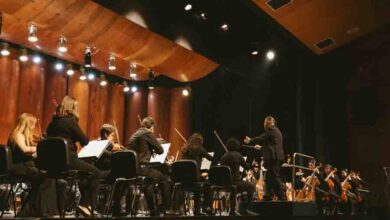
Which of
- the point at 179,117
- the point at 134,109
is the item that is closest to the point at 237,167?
the point at 179,117

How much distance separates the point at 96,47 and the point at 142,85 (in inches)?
132

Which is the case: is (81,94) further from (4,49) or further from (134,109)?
(4,49)

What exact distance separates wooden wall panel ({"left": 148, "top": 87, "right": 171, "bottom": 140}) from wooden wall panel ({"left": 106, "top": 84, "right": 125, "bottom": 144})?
2.31ft

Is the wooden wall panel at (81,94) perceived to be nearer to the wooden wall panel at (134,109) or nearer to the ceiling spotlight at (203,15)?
the wooden wall panel at (134,109)

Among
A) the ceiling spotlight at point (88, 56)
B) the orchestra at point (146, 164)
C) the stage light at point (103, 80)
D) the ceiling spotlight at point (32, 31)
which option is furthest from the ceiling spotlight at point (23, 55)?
the orchestra at point (146, 164)

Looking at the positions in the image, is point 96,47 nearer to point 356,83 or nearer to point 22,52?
point 22,52

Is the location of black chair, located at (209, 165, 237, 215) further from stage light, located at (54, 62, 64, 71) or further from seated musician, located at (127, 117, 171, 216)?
stage light, located at (54, 62, 64, 71)

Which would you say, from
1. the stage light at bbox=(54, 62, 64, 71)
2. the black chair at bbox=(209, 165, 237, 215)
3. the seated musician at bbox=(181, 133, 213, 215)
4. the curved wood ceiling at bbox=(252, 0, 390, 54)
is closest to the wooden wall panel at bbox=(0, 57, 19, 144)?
the stage light at bbox=(54, 62, 64, 71)

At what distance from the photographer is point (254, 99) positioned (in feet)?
47.4

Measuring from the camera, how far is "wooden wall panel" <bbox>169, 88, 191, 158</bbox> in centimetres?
1286

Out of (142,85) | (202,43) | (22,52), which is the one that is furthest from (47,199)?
(142,85)

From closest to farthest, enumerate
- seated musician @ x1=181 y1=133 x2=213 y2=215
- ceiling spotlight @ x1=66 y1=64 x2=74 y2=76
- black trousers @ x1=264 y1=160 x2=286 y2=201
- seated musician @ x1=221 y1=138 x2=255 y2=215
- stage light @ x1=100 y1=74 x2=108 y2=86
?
1. seated musician @ x1=181 y1=133 x2=213 y2=215
2. seated musician @ x1=221 y1=138 x2=255 y2=215
3. black trousers @ x1=264 y1=160 x2=286 y2=201
4. ceiling spotlight @ x1=66 y1=64 x2=74 y2=76
5. stage light @ x1=100 y1=74 x2=108 y2=86

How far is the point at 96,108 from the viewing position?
12320 millimetres

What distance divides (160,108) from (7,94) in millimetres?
3911
